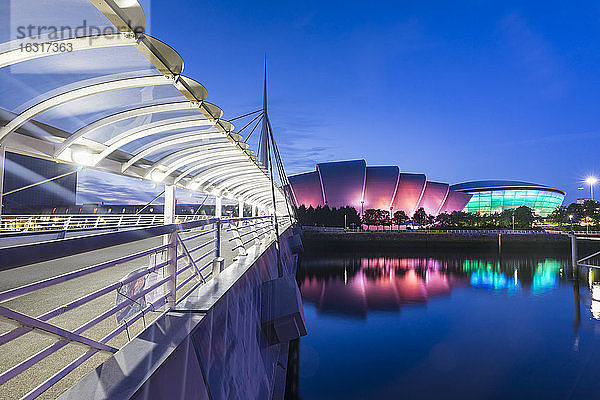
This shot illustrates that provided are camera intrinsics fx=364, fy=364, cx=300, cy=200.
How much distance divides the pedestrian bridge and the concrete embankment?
114ft

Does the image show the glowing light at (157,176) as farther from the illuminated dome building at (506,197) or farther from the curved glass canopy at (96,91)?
the illuminated dome building at (506,197)

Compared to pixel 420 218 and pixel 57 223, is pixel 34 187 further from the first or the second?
pixel 420 218

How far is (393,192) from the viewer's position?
6931 cm

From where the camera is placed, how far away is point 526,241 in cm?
4234

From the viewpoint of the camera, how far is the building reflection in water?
64.0 ft

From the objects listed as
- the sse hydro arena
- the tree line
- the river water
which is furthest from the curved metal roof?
the river water

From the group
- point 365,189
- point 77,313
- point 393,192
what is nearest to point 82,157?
point 77,313

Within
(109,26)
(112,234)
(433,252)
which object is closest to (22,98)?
(109,26)

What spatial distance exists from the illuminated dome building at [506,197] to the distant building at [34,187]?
7609cm

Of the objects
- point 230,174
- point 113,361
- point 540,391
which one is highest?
point 230,174

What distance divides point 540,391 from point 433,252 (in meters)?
31.7

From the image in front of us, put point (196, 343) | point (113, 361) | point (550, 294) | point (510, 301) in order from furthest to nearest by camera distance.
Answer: point (550, 294) < point (510, 301) < point (196, 343) < point (113, 361)

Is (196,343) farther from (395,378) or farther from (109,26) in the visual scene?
(395,378)

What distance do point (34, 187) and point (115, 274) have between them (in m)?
58.7
